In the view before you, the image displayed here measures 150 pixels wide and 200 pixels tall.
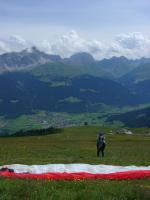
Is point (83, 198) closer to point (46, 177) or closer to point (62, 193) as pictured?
point (62, 193)

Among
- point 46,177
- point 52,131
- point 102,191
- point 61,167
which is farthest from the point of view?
point 52,131

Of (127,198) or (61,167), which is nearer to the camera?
(127,198)

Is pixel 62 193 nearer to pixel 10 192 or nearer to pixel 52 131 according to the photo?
pixel 10 192

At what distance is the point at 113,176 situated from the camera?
2791 centimetres

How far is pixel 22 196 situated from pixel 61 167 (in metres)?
11.5

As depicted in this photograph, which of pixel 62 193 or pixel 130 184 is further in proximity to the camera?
pixel 130 184

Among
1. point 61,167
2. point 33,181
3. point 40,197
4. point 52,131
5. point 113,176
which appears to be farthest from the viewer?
point 52,131

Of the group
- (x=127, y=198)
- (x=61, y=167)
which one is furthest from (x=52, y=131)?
(x=127, y=198)

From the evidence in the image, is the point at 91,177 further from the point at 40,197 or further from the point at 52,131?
the point at 52,131

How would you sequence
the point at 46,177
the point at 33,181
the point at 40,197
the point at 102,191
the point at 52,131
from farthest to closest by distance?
1. the point at 52,131
2. the point at 46,177
3. the point at 33,181
4. the point at 102,191
5. the point at 40,197

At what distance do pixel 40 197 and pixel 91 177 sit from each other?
7286 mm

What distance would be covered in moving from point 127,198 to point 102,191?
4.51 feet

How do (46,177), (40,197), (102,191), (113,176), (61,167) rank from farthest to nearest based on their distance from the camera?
(61,167)
(113,176)
(46,177)
(102,191)
(40,197)

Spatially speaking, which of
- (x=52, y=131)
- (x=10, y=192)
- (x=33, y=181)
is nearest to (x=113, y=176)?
(x=33, y=181)
